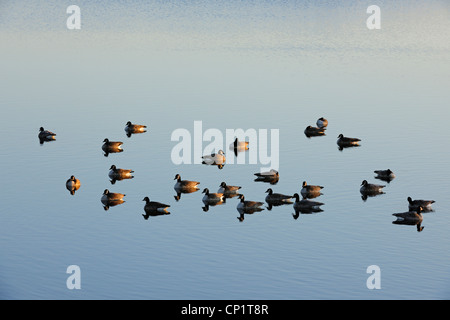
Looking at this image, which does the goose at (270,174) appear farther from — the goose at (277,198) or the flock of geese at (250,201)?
the goose at (277,198)

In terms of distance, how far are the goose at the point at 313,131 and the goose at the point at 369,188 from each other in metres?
10.9

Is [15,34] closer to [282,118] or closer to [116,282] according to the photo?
[282,118]

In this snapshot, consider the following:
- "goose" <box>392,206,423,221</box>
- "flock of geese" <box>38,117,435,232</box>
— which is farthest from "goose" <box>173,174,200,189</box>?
"goose" <box>392,206,423,221</box>

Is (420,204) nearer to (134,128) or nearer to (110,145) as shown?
(110,145)

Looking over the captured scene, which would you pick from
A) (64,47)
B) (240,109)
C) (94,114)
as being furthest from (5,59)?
(240,109)

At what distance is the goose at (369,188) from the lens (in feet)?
161

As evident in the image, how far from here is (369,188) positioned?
4931 centimetres

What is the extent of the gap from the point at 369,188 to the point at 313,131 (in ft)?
38.8

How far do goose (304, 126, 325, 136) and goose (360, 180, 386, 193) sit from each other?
1092 cm

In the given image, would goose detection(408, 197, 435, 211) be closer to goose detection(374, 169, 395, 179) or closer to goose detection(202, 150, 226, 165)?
goose detection(374, 169, 395, 179)

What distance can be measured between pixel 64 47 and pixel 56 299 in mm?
55999

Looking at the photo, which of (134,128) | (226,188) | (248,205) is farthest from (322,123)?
(248,205)

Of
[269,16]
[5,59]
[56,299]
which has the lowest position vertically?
[56,299]

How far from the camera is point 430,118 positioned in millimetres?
63844
